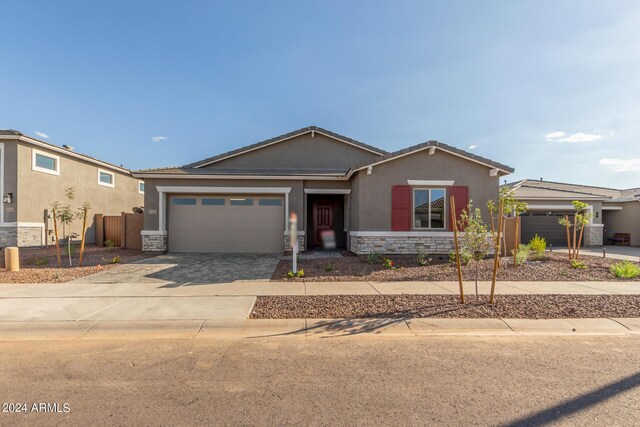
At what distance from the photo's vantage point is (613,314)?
527 cm

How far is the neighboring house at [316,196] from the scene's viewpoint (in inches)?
442

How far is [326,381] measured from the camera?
3152mm

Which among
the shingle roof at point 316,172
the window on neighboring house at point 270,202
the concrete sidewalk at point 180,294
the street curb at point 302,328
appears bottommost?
the street curb at point 302,328

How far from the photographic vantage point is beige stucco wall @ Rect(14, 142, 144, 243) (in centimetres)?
1356

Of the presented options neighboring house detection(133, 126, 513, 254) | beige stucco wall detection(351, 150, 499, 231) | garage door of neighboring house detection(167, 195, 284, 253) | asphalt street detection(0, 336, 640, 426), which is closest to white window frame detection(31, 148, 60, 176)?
neighboring house detection(133, 126, 513, 254)

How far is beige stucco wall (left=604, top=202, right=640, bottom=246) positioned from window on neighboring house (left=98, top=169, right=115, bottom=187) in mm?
32190

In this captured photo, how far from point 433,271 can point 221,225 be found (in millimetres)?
8738

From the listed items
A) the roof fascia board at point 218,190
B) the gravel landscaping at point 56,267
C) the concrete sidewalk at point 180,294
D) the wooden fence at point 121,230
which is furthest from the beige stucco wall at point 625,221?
the wooden fence at point 121,230

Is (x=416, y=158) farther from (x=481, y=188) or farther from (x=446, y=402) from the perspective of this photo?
(x=446, y=402)

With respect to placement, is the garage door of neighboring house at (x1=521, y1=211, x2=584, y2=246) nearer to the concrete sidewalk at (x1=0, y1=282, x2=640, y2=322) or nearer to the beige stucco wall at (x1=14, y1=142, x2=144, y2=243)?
the concrete sidewalk at (x1=0, y1=282, x2=640, y2=322)

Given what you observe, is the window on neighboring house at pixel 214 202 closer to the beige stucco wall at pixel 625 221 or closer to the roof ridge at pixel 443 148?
the roof ridge at pixel 443 148

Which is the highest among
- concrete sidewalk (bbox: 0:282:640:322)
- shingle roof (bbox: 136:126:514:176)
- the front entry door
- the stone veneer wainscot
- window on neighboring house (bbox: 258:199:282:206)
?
shingle roof (bbox: 136:126:514:176)

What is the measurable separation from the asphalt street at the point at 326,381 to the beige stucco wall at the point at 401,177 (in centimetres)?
713

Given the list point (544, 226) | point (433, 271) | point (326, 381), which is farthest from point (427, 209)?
point (544, 226)
